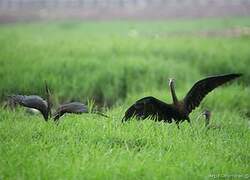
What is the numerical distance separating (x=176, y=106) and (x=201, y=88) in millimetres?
307

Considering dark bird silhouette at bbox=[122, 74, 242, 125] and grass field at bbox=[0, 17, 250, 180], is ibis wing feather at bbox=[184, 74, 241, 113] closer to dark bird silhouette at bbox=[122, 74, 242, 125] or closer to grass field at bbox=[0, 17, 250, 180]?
dark bird silhouette at bbox=[122, 74, 242, 125]

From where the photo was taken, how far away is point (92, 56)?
1106 centimetres

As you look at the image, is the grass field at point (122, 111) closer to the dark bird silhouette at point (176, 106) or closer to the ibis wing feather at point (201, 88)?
the dark bird silhouette at point (176, 106)

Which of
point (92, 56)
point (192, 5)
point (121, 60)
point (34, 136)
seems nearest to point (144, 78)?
point (121, 60)

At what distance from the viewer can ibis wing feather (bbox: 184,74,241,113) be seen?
6152 mm

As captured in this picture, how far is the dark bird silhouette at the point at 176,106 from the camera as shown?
20.0ft

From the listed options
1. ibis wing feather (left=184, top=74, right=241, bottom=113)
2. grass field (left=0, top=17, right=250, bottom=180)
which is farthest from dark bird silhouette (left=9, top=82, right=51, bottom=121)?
ibis wing feather (left=184, top=74, right=241, bottom=113)

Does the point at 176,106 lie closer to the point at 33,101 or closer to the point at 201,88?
the point at 201,88

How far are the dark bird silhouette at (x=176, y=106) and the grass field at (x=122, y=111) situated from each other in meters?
0.09

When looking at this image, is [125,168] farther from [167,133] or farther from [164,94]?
→ [164,94]

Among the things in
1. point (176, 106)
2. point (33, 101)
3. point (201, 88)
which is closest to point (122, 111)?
point (176, 106)

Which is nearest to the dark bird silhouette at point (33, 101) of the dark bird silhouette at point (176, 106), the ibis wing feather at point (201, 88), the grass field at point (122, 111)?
the grass field at point (122, 111)

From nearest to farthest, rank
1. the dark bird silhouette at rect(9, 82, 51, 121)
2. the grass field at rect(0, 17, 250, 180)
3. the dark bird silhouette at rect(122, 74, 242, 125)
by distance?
the grass field at rect(0, 17, 250, 180) < the dark bird silhouette at rect(9, 82, 51, 121) < the dark bird silhouette at rect(122, 74, 242, 125)

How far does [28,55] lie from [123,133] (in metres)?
5.30
